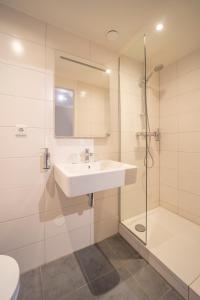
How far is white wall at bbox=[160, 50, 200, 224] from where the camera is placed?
6.04 ft

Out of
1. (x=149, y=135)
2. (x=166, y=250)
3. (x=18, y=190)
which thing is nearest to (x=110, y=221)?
(x=166, y=250)

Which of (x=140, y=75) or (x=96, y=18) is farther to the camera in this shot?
(x=140, y=75)

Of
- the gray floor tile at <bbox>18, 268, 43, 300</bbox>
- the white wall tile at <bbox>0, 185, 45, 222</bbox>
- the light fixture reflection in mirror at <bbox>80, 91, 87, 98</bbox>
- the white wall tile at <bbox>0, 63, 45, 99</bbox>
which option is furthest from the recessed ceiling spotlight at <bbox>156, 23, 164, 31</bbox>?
the gray floor tile at <bbox>18, 268, 43, 300</bbox>

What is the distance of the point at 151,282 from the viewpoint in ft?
4.01

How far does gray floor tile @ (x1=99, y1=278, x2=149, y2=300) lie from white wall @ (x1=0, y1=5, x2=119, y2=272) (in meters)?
0.55

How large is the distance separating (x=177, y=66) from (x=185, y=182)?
158 cm

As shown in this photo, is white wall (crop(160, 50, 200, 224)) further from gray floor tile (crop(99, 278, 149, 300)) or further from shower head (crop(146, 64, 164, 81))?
gray floor tile (crop(99, 278, 149, 300))

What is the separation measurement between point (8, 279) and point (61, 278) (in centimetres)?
60

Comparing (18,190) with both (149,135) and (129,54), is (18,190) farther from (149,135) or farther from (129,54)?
(129,54)

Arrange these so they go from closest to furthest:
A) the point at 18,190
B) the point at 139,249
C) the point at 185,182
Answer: the point at 18,190, the point at 139,249, the point at 185,182

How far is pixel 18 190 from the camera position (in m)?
1.27

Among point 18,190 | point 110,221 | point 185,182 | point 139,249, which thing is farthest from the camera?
point 185,182

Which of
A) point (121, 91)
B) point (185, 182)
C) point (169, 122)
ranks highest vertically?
point (121, 91)

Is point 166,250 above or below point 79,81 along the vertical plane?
below
